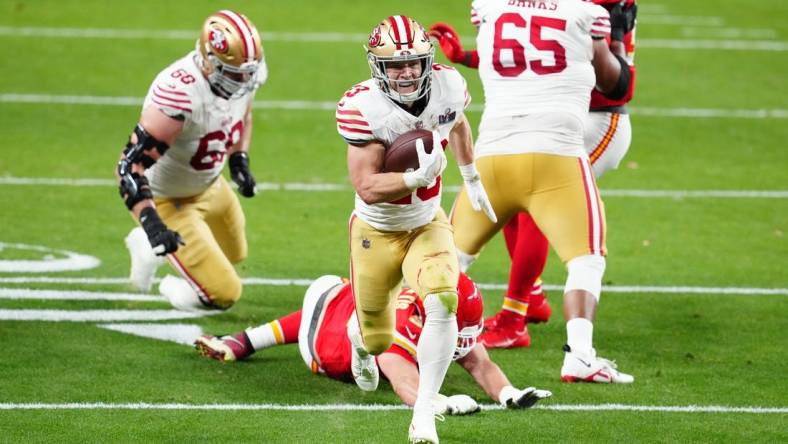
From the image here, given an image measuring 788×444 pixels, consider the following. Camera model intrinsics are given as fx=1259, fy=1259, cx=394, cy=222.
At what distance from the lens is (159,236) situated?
18.4 ft

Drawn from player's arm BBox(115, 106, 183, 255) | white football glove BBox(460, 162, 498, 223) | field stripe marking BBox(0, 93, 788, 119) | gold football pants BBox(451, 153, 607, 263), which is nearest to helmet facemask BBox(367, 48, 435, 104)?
white football glove BBox(460, 162, 498, 223)

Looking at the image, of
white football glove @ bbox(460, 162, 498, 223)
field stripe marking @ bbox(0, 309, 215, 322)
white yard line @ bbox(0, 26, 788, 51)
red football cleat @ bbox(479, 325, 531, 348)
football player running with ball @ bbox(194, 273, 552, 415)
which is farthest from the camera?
white yard line @ bbox(0, 26, 788, 51)

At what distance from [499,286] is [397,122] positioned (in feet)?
7.93

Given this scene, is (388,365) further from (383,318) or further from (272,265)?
(272,265)

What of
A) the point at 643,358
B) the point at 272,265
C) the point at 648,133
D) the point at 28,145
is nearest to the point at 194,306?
the point at 272,265

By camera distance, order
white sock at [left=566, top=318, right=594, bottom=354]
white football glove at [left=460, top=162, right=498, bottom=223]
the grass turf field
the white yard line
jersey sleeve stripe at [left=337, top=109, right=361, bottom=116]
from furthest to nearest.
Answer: the white yard line < white sock at [left=566, top=318, right=594, bottom=354] < white football glove at [left=460, top=162, right=498, bottom=223] < the grass turf field < jersey sleeve stripe at [left=337, top=109, right=361, bottom=116]

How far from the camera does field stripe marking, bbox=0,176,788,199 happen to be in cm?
867

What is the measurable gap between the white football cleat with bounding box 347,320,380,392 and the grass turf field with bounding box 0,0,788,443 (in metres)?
0.08

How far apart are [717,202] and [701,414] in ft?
12.5

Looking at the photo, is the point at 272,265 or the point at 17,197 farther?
the point at 17,197

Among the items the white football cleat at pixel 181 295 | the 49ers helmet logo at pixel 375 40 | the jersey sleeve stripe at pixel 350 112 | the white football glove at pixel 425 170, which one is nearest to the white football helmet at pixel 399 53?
the 49ers helmet logo at pixel 375 40

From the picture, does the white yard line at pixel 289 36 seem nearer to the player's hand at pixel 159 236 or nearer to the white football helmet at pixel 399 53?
the player's hand at pixel 159 236

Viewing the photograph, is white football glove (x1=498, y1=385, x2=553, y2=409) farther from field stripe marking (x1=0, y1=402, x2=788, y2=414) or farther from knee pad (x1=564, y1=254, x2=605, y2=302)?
knee pad (x1=564, y1=254, x2=605, y2=302)

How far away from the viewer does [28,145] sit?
31.0ft
